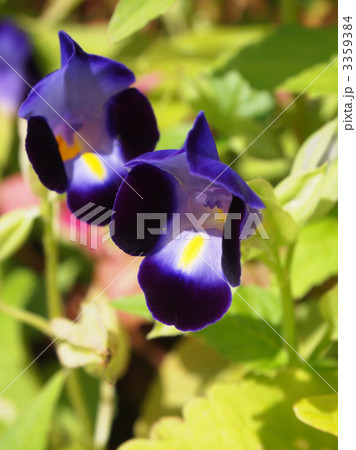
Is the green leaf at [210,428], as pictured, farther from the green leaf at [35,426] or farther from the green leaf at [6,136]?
the green leaf at [6,136]

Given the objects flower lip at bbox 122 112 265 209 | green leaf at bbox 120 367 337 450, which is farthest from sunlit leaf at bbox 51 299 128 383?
flower lip at bbox 122 112 265 209

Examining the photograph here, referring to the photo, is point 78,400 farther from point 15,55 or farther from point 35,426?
point 15,55

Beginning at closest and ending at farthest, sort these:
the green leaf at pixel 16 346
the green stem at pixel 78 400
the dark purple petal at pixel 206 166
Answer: the dark purple petal at pixel 206 166
the green stem at pixel 78 400
the green leaf at pixel 16 346

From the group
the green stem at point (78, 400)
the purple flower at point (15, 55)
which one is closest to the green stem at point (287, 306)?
the green stem at point (78, 400)

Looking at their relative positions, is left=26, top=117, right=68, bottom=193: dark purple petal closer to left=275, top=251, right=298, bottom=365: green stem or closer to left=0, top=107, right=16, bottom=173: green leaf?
left=275, top=251, right=298, bottom=365: green stem

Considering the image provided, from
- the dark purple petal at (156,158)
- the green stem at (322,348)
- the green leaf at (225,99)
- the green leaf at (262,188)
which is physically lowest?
the green stem at (322,348)

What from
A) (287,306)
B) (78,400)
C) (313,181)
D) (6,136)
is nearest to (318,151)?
(313,181)
